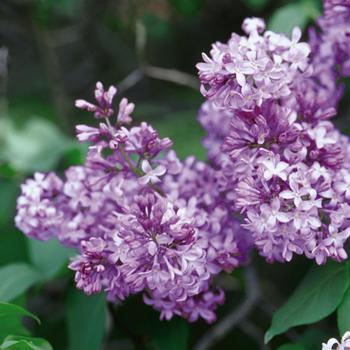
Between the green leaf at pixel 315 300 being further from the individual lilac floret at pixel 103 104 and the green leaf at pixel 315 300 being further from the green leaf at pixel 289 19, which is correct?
the green leaf at pixel 289 19

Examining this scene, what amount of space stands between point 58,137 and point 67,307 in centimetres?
87

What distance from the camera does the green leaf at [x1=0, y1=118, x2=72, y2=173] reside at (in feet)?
6.59

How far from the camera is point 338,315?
3.76ft

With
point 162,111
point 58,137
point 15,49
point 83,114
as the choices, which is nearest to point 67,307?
point 58,137

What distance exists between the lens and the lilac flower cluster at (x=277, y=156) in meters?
1.09

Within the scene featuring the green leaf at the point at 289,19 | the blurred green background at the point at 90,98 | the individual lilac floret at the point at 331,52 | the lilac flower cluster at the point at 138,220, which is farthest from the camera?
the green leaf at the point at 289,19

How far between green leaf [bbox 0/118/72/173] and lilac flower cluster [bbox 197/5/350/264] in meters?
0.87

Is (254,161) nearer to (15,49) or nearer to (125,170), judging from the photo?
(125,170)

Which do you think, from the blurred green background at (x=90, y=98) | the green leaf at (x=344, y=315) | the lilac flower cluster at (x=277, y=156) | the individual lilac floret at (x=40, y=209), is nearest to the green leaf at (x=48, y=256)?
the blurred green background at (x=90, y=98)

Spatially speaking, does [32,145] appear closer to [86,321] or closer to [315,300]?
[86,321]

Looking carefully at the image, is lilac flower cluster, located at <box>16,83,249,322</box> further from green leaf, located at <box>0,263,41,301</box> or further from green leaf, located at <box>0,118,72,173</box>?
green leaf, located at <box>0,118,72,173</box>

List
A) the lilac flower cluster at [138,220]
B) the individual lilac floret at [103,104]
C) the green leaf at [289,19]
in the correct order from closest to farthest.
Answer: the lilac flower cluster at [138,220]
the individual lilac floret at [103,104]
the green leaf at [289,19]

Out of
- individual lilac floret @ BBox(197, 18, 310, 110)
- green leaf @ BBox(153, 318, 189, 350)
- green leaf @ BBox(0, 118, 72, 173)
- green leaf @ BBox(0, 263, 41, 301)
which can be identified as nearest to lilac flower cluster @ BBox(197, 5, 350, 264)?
individual lilac floret @ BBox(197, 18, 310, 110)

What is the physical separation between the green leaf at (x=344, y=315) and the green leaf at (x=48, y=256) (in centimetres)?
57
